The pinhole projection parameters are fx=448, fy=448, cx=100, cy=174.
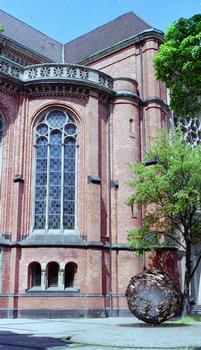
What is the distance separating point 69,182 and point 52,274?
5.02 meters

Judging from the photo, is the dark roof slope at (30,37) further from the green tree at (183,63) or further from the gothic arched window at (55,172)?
the green tree at (183,63)

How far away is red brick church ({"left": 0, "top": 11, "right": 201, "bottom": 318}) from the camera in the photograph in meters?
22.4

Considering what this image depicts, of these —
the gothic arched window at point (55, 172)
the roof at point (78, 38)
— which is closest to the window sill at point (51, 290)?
the gothic arched window at point (55, 172)

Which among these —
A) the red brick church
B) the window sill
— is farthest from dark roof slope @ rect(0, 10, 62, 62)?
the window sill

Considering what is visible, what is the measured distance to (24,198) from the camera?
2367cm

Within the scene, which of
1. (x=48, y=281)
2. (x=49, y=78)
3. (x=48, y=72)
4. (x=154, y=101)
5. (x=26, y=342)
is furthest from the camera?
(x=154, y=101)

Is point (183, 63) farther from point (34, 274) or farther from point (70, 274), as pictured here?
point (34, 274)

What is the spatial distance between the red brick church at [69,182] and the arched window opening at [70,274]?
0.05 metres

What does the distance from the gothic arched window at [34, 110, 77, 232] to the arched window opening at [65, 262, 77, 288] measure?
199 cm

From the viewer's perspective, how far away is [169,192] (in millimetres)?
21422

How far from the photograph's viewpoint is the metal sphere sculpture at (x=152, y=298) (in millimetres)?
14375

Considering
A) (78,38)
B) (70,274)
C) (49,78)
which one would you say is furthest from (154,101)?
(78,38)

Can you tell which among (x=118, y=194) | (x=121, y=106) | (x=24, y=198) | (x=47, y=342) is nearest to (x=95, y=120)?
(x=121, y=106)

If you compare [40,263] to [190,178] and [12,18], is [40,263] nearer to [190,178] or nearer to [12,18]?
[190,178]
